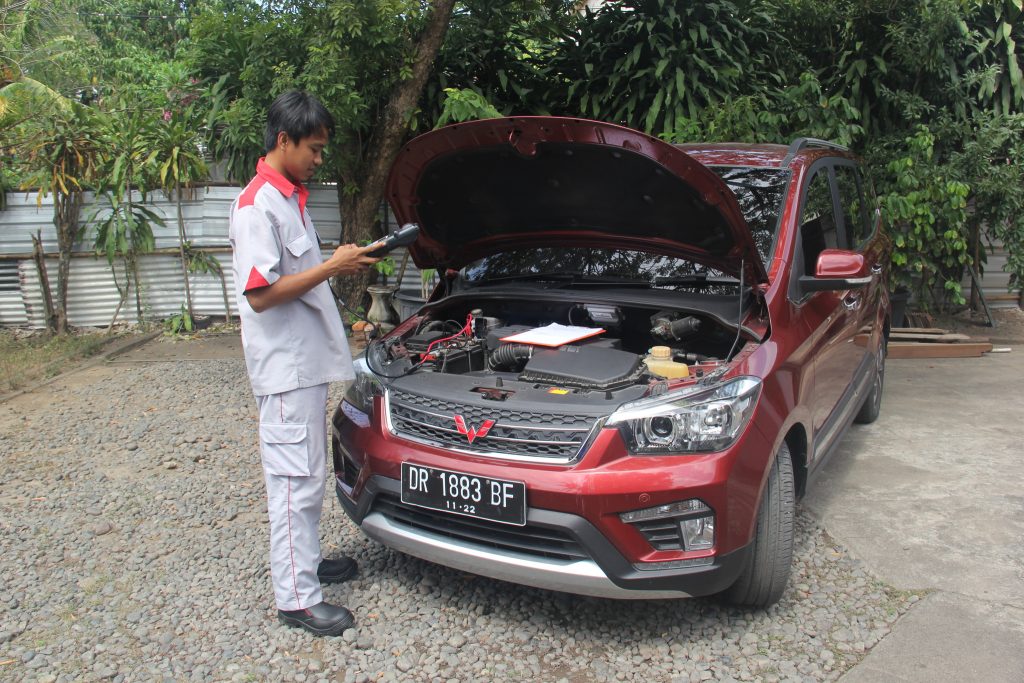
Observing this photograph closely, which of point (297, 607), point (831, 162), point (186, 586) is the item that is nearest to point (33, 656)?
point (186, 586)

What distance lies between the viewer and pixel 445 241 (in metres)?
3.75

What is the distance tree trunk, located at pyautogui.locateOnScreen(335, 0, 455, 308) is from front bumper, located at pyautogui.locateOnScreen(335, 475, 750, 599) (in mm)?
4903

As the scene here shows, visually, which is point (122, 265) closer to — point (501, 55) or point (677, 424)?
point (501, 55)

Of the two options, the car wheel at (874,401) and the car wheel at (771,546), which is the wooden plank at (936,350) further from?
the car wheel at (771,546)

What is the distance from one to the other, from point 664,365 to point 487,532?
0.86 metres

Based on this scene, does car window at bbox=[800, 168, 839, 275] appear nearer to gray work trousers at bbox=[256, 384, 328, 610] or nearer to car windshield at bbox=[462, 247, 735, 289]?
car windshield at bbox=[462, 247, 735, 289]

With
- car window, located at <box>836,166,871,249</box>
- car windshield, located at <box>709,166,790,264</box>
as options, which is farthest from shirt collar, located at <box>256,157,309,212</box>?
car window, located at <box>836,166,871,249</box>

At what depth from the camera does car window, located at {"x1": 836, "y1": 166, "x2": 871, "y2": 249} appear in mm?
4082

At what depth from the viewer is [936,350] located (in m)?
6.68

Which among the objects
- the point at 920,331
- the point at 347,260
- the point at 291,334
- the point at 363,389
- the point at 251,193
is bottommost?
the point at 920,331

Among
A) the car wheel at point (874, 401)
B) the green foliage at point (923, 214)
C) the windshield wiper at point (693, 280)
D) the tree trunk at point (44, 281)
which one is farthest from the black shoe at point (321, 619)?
the tree trunk at point (44, 281)

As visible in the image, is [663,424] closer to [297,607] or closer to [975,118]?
[297,607]

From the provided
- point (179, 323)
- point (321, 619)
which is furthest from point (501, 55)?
point (321, 619)

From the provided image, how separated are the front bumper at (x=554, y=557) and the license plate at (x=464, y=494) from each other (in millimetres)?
44
